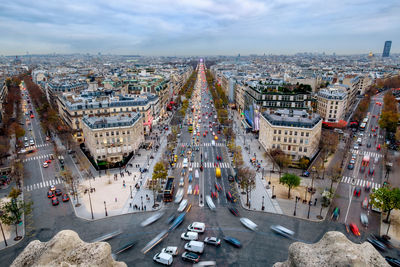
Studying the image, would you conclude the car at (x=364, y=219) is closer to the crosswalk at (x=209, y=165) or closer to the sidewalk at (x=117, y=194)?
the crosswalk at (x=209, y=165)

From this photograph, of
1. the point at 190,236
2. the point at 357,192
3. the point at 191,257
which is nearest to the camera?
the point at 191,257

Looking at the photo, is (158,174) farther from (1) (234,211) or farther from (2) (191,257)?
(2) (191,257)

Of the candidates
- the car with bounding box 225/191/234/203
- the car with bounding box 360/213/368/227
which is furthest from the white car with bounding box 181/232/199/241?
the car with bounding box 360/213/368/227

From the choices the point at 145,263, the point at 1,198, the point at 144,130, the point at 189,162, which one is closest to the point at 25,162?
the point at 1,198

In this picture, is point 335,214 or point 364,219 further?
point 335,214

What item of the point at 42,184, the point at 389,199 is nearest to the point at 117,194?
the point at 42,184

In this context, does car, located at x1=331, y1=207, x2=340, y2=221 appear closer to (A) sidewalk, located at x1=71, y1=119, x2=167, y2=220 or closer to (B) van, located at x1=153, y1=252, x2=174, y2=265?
(B) van, located at x1=153, y1=252, x2=174, y2=265
